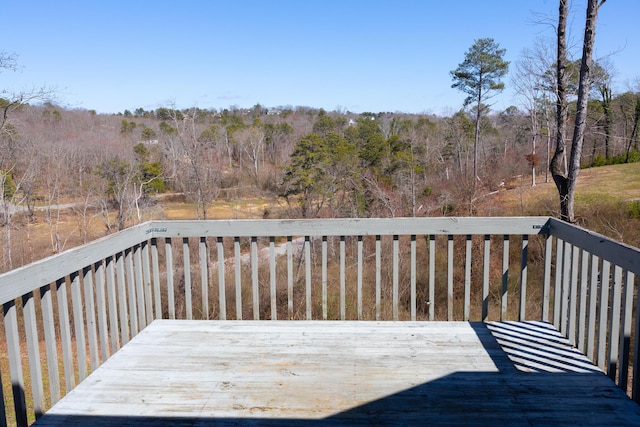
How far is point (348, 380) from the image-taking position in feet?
7.69

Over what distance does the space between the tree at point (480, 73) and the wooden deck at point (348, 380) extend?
959 inches

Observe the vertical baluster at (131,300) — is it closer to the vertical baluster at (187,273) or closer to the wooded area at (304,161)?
the vertical baluster at (187,273)

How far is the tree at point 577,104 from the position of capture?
22.3 feet

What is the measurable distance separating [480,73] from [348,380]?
28.2 m

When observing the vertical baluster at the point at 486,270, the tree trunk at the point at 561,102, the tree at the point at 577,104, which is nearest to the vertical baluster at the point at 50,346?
the vertical baluster at the point at 486,270

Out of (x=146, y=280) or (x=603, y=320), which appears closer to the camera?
(x=603, y=320)

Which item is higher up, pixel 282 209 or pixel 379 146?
pixel 379 146

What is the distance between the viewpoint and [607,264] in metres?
2.47

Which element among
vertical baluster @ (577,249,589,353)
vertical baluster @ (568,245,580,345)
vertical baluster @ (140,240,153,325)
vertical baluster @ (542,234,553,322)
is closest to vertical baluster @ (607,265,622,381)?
vertical baluster @ (577,249,589,353)

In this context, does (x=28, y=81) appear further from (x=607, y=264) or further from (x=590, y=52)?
(x=607, y=264)

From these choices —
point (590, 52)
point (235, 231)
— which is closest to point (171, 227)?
point (235, 231)

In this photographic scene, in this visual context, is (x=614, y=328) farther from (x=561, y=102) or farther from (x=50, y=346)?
(x=561, y=102)

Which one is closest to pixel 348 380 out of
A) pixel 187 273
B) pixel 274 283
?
pixel 274 283

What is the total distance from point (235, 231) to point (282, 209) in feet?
71.9
